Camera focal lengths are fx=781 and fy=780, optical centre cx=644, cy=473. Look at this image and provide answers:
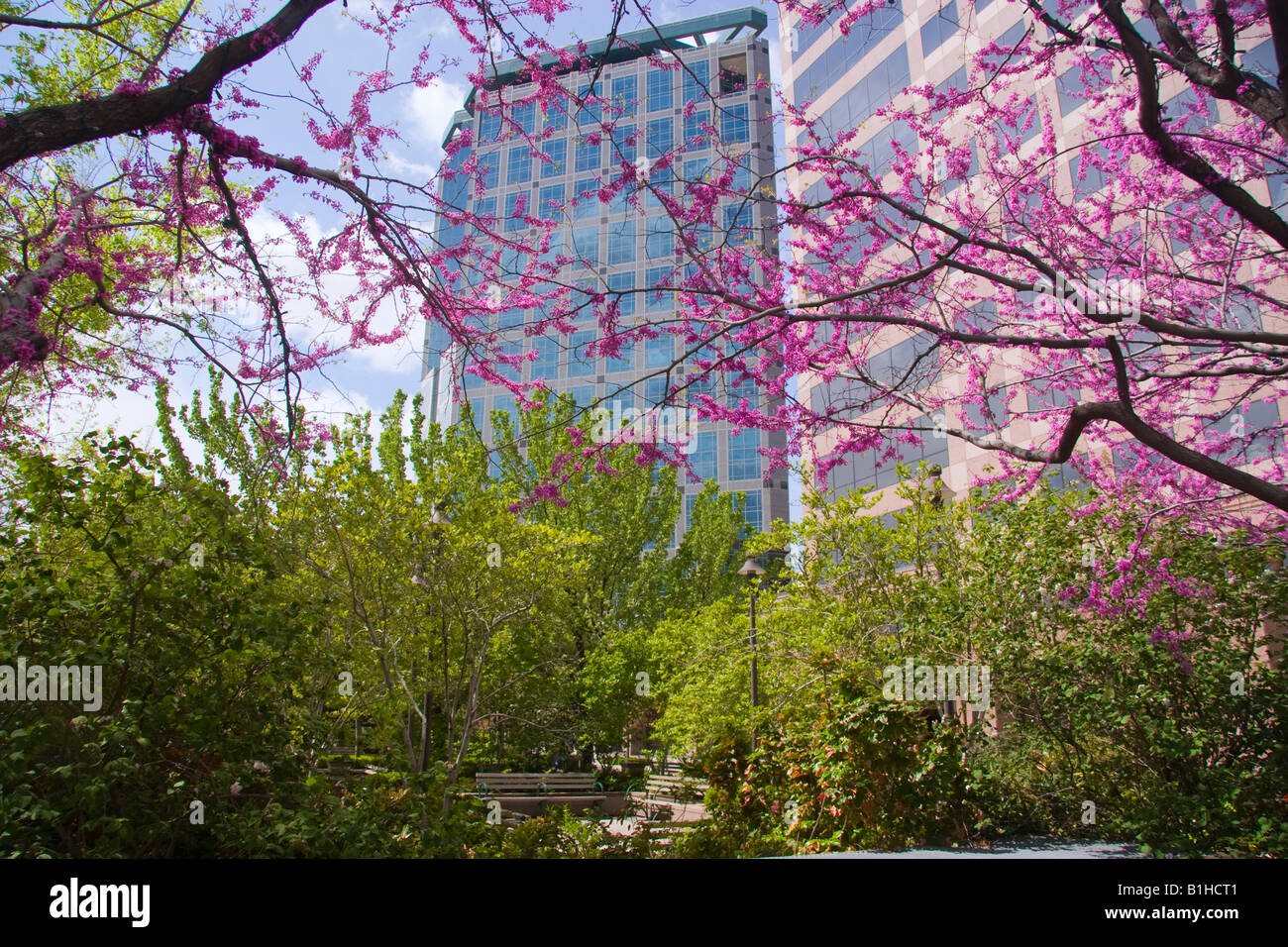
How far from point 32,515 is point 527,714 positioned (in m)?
11.3

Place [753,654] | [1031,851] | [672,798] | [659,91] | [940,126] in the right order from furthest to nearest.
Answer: [659,91], [940,126], [672,798], [753,654], [1031,851]

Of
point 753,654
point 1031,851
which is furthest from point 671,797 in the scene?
point 1031,851

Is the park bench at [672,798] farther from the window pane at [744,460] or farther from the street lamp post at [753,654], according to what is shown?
the window pane at [744,460]

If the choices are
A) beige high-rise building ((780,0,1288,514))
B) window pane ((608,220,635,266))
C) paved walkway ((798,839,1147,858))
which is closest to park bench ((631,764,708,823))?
paved walkway ((798,839,1147,858))

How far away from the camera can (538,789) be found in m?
15.5

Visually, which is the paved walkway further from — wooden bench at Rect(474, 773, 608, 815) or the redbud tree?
wooden bench at Rect(474, 773, 608, 815)

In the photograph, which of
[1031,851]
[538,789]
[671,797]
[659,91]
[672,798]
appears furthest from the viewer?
[659,91]

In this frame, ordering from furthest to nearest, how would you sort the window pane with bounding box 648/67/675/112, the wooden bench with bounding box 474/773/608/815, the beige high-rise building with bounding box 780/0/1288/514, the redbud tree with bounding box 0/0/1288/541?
1. the window pane with bounding box 648/67/675/112
2. the beige high-rise building with bounding box 780/0/1288/514
3. the wooden bench with bounding box 474/773/608/815
4. the redbud tree with bounding box 0/0/1288/541

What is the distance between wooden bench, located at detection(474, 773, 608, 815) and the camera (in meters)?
14.4

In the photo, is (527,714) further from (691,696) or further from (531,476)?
(531,476)

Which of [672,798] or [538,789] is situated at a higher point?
[672,798]

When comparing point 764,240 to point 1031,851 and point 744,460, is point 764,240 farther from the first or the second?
point 744,460

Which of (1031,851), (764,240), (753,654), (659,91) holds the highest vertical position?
(659,91)
